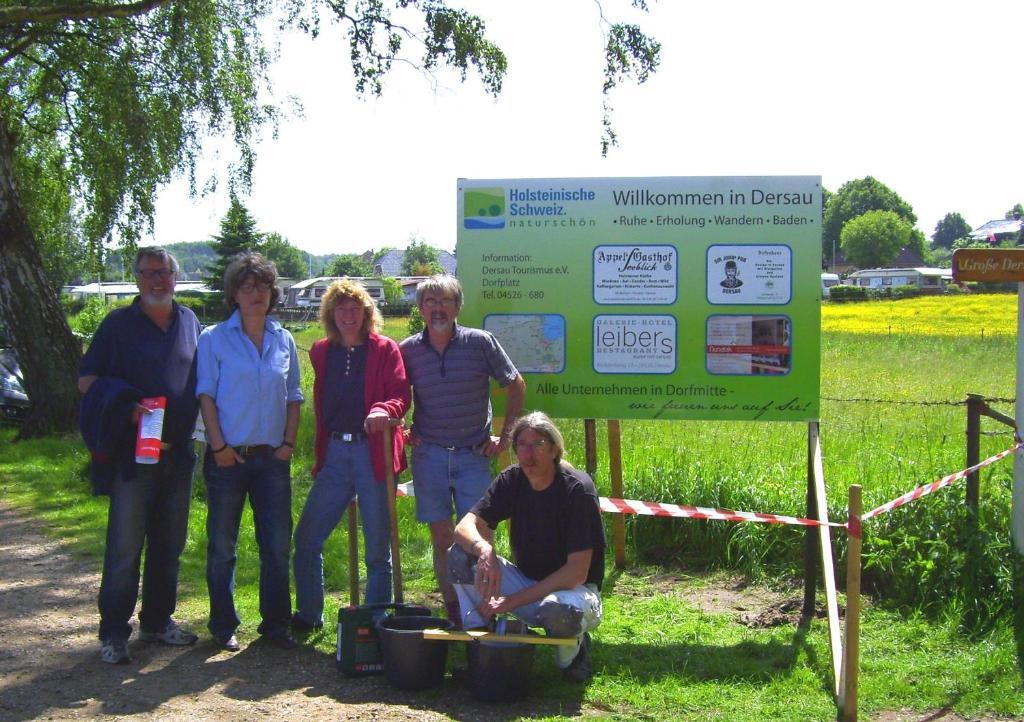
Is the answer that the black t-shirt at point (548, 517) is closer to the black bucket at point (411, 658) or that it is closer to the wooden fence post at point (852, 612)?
the black bucket at point (411, 658)

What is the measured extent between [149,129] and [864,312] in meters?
35.4

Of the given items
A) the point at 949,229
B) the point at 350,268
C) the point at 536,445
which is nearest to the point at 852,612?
the point at 536,445

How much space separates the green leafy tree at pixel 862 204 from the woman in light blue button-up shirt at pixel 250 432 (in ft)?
443

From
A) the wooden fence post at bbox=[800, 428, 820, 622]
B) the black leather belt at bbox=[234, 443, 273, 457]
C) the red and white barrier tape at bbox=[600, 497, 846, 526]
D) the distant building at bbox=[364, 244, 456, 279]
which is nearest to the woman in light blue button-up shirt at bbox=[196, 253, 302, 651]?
the black leather belt at bbox=[234, 443, 273, 457]

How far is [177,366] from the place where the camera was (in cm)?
506

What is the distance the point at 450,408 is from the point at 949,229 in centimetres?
17151

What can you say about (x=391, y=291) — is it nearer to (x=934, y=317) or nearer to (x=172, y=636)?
(x=934, y=317)

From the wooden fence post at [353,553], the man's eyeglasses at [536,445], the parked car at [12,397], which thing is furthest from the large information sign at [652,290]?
the parked car at [12,397]

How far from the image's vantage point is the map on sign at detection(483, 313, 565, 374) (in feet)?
20.8

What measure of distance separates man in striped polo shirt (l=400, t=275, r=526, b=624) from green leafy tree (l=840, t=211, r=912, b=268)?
11777cm

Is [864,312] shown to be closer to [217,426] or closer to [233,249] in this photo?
[233,249]

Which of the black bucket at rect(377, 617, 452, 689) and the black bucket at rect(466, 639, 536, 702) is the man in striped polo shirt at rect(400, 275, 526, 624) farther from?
the black bucket at rect(466, 639, 536, 702)

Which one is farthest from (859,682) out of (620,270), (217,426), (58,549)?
(58,549)

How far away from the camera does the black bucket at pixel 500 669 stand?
4.54 m
